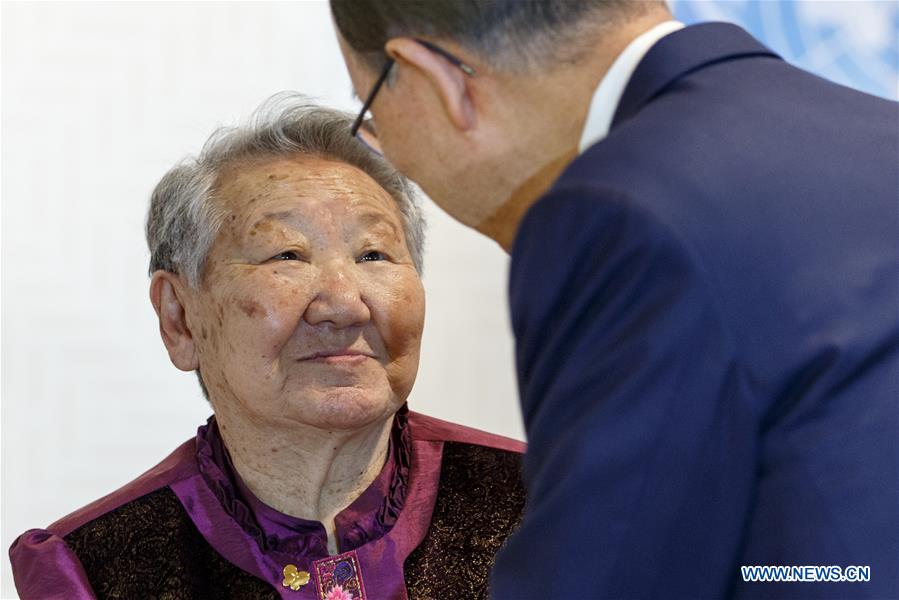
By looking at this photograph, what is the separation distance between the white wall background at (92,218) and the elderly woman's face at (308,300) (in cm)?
85

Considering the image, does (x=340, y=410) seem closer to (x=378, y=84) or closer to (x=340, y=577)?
(x=340, y=577)

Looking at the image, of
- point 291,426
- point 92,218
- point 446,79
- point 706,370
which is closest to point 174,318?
point 291,426

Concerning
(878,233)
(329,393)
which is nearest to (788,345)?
(878,233)

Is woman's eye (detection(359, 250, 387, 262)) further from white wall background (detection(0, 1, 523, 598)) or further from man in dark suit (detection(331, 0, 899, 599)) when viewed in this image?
man in dark suit (detection(331, 0, 899, 599))

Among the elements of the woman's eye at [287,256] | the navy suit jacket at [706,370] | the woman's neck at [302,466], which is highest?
the navy suit jacket at [706,370]

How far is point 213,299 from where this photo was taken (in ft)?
7.35

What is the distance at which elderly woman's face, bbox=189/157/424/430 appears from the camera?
7.00 ft

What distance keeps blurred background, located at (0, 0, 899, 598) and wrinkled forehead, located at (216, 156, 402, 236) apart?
764 mm

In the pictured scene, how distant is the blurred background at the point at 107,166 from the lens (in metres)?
3.01

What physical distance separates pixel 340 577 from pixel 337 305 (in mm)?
500

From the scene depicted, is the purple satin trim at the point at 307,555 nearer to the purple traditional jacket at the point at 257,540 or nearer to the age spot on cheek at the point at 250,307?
the purple traditional jacket at the point at 257,540

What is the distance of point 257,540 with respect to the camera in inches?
84.8

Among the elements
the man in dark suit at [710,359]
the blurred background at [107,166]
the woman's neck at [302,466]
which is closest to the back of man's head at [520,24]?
the man in dark suit at [710,359]

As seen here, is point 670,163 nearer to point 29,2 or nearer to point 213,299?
point 213,299
